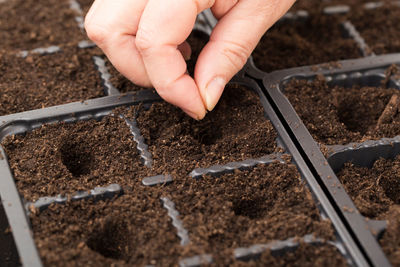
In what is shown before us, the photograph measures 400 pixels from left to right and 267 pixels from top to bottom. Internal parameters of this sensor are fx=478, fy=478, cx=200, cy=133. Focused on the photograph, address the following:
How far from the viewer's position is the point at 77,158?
1.19 m

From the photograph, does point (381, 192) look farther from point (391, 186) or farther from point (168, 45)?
point (168, 45)

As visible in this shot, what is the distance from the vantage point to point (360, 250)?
93 centimetres

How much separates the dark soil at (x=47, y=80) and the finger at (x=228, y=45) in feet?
1.18

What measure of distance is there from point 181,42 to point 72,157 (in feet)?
1.31

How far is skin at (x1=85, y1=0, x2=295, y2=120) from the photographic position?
1046mm

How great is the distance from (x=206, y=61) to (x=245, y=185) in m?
0.30

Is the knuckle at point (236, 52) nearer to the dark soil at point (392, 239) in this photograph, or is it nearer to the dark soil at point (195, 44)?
the dark soil at point (195, 44)

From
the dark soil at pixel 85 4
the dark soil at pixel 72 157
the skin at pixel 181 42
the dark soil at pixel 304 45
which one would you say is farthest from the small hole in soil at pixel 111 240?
the dark soil at pixel 85 4

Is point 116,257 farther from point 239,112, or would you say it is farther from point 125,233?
point 239,112

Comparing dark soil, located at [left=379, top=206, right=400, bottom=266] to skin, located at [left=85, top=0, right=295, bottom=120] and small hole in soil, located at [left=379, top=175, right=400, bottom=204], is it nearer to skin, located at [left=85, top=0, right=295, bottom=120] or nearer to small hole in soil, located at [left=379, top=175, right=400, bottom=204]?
small hole in soil, located at [left=379, top=175, right=400, bottom=204]

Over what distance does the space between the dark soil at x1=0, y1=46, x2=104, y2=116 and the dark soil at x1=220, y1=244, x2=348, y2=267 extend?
25.6 inches

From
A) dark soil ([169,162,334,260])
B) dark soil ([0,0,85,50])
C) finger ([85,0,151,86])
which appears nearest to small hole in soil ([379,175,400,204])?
dark soil ([169,162,334,260])

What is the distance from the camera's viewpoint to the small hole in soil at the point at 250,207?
1060 mm

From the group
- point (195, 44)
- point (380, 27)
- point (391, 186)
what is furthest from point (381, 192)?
point (380, 27)
